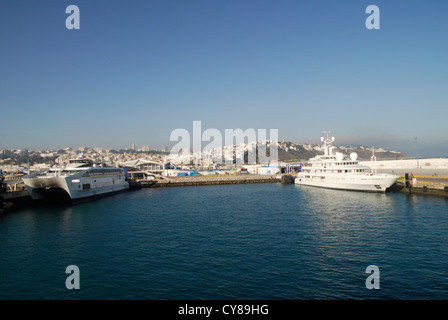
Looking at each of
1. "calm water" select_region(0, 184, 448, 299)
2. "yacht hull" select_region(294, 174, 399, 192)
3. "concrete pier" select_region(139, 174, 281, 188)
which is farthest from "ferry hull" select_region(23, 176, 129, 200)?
"yacht hull" select_region(294, 174, 399, 192)

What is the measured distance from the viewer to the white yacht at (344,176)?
43.3 m

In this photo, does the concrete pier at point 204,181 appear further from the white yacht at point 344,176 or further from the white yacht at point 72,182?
the white yacht at point 72,182

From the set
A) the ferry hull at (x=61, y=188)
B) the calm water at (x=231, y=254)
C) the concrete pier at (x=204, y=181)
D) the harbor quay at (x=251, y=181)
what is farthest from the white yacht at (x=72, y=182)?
the concrete pier at (x=204, y=181)

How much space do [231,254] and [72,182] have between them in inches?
1217

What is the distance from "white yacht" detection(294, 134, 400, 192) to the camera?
142 ft

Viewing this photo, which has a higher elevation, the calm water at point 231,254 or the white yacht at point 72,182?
the white yacht at point 72,182

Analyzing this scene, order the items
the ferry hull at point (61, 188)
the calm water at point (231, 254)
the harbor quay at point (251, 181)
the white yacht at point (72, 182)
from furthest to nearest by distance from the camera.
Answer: the harbor quay at point (251, 181) → the white yacht at point (72, 182) → the ferry hull at point (61, 188) → the calm water at point (231, 254)

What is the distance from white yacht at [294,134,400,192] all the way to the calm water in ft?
39.6

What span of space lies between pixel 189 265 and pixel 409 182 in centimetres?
3966

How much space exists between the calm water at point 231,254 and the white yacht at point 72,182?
7.56 metres

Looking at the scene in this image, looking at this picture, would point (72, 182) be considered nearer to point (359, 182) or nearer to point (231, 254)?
point (231, 254)

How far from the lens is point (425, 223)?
78.3 feet

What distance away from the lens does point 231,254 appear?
57.6ft
